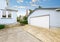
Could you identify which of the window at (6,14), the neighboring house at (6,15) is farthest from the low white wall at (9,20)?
the window at (6,14)

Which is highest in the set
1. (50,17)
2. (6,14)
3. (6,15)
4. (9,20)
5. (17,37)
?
(6,14)

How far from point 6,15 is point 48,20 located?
29.5 ft

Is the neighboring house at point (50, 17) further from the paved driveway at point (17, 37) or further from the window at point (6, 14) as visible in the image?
the window at point (6, 14)

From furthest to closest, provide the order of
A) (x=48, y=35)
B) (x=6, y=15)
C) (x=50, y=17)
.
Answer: (x=6, y=15)
(x=50, y=17)
(x=48, y=35)

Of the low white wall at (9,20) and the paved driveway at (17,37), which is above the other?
the low white wall at (9,20)

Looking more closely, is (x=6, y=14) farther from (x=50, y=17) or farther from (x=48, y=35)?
(x=48, y=35)

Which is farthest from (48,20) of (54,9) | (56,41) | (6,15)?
(6,15)

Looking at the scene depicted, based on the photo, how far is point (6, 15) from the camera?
23.2 metres

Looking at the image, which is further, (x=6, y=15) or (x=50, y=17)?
(x=6, y=15)

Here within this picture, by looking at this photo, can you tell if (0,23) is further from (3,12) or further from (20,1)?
(20,1)

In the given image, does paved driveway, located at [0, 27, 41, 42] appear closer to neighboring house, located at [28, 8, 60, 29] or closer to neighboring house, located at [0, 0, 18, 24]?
neighboring house, located at [28, 8, 60, 29]

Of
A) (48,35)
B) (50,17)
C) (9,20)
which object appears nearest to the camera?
(48,35)

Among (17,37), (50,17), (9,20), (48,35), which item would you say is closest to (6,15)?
(9,20)

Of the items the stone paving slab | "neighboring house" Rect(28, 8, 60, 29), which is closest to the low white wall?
"neighboring house" Rect(28, 8, 60, 29)
